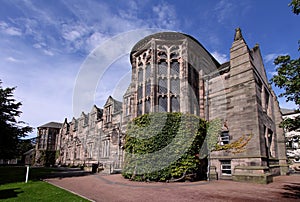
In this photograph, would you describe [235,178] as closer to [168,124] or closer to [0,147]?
[168,124]

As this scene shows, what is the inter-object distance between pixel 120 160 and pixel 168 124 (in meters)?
13.7

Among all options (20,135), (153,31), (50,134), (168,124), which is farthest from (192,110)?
(50,134)

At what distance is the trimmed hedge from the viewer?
13.8 meters

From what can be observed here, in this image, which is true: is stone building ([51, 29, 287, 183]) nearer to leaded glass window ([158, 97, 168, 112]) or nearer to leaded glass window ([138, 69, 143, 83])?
leaded glass window ([158, 97, 168, 112])

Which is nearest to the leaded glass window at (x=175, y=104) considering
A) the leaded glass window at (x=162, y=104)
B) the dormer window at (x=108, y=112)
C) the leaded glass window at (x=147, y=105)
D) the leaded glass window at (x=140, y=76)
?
the leaded glass window at (x=162, y=104)

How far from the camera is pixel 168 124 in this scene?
15.0 meters

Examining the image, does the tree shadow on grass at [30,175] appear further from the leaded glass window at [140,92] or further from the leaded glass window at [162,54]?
the leaded glass window at [162,54]

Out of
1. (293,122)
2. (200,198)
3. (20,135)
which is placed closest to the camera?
(293,122)

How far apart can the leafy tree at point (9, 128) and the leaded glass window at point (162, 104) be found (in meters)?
12.1

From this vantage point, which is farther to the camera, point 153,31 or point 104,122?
point 104,122

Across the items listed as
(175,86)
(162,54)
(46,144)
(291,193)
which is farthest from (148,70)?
(46,144)

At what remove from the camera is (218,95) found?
62.6 feet

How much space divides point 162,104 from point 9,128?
13.4m

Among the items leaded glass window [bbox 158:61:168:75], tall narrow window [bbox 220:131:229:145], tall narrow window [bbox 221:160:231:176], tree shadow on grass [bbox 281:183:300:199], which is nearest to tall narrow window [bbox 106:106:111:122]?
leaded glass window [bbox 158:61:168:75]
